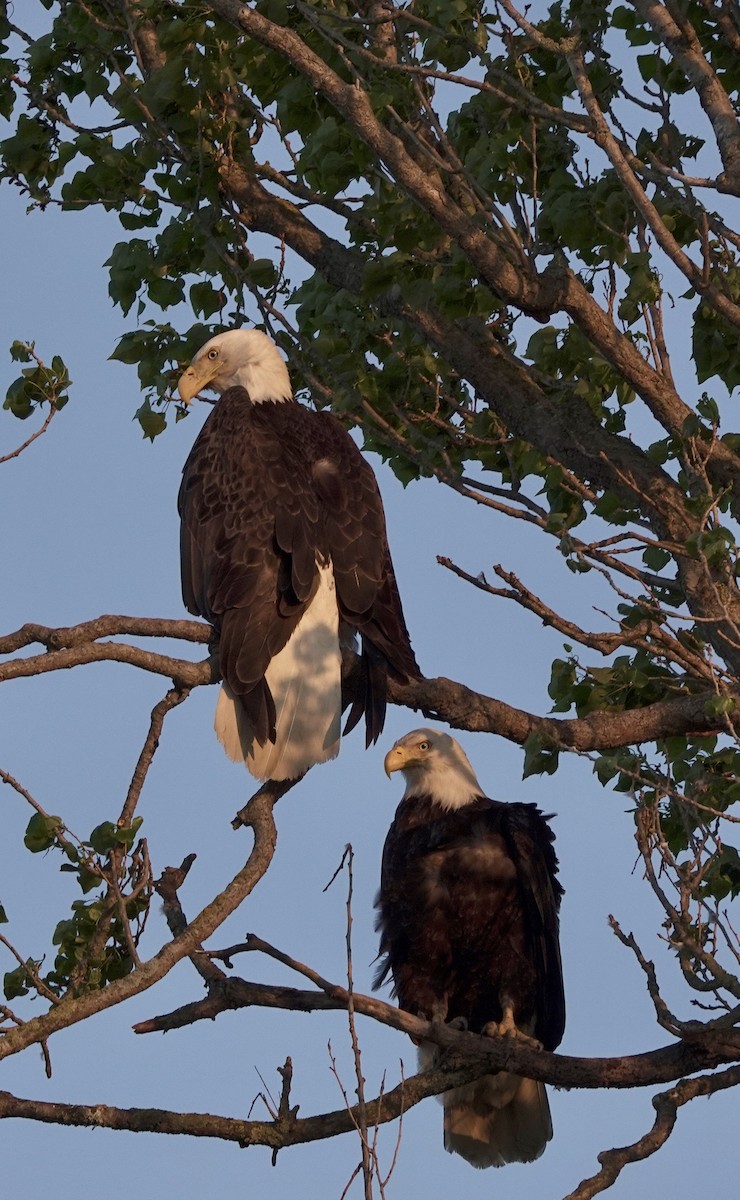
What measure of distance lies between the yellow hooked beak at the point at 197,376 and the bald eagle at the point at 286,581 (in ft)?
1.87

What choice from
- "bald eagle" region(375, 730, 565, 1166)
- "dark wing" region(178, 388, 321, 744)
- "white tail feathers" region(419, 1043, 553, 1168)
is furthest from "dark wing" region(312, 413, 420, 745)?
"white tail feathers" region(419, 1043, 553, 1168)

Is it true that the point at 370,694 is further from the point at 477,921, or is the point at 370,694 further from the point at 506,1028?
the point at 506,1028

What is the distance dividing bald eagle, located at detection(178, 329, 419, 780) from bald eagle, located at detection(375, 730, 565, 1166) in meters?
1.33

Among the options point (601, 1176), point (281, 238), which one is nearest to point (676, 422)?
point (281, 238)

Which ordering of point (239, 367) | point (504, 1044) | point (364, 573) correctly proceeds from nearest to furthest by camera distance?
point (504, 1044)
point (364, 573)
point (239, 367)

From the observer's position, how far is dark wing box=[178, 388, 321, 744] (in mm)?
6152

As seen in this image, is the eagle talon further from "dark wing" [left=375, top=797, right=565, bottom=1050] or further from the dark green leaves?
the dark green leaves

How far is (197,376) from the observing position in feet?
25.3

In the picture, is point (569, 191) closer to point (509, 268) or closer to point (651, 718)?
point (509, 268)

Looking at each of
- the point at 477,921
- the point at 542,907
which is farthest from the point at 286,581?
the point at 542,907

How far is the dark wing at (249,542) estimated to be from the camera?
6.15 metres

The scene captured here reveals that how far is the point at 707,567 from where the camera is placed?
5395 mm

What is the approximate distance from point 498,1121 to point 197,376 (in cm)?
375

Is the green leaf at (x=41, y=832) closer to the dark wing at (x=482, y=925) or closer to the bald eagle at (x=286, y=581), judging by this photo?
the bald eagle at (x=286, y=581)
